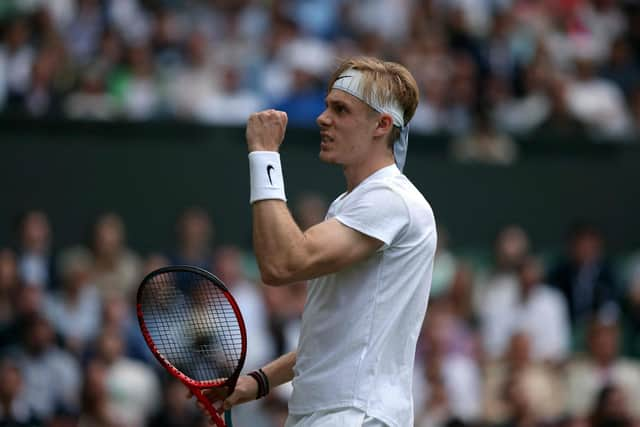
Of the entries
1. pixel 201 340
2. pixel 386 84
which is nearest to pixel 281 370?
pixel 201 340

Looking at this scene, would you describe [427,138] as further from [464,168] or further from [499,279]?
[499,279]

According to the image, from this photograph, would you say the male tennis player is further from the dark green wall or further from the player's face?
the dark green wall

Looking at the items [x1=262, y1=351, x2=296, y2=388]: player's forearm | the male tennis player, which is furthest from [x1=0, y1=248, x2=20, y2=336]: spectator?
the male tennis player

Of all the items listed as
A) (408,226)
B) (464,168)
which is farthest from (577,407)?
(408,226)

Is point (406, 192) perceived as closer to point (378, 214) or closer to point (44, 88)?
point (378, 214)

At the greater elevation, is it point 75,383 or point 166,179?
point 166,179

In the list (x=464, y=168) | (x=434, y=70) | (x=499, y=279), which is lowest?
(x=499, y=279)

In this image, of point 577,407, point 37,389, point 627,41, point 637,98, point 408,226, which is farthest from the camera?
point 627,41

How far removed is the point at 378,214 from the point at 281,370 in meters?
0.85

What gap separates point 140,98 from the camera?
11.1 meters

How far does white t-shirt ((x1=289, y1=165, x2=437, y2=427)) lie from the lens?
434 centimetres

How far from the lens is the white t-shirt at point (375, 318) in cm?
434

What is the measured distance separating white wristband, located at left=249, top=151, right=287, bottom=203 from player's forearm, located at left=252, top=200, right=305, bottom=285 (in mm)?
85

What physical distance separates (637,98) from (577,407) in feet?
13.8
